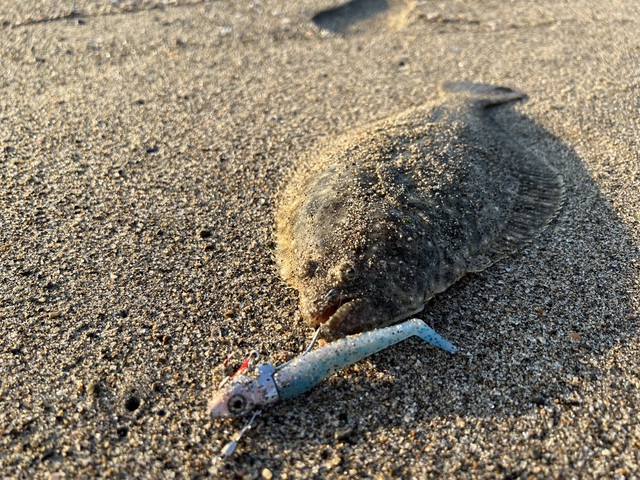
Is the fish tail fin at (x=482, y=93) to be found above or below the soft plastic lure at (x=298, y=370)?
below

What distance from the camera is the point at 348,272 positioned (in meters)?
2.88

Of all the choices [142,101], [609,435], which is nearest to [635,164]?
[609,435]

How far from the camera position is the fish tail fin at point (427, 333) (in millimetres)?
2803

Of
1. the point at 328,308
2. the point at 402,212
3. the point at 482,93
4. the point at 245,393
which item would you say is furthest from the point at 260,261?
the point at 482,93

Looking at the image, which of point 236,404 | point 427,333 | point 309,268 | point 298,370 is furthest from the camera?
point 309,268

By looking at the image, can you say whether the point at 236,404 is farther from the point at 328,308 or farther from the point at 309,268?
the point at 309,268

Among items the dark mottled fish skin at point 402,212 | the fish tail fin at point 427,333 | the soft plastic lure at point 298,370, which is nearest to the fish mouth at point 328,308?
the dark mottled fish skin at point 402,212

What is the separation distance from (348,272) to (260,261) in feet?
2.40

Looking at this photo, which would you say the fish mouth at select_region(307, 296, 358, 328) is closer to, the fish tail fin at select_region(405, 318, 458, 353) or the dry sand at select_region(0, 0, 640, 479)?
the dry sand at select_region(0, 0, 640, 479)

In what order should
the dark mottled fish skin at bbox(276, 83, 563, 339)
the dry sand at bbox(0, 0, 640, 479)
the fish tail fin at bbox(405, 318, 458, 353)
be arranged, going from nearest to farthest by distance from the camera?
the dry sand at bbox(0, 0, 640, 479) < the fish tail fin at bbox(405, 318, 458, 353) < the dark mottled fish skin at bbox(276, 83, 563, 339)

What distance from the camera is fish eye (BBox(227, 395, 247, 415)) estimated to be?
8.20 feet

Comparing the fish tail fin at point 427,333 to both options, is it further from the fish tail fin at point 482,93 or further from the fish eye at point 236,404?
the fish tail fin at point 482,93

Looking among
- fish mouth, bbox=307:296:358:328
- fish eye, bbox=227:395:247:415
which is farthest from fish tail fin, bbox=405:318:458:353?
fish eye, bbox=227:395:247:415

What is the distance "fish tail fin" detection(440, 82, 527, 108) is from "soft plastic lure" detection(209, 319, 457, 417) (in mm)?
2629
